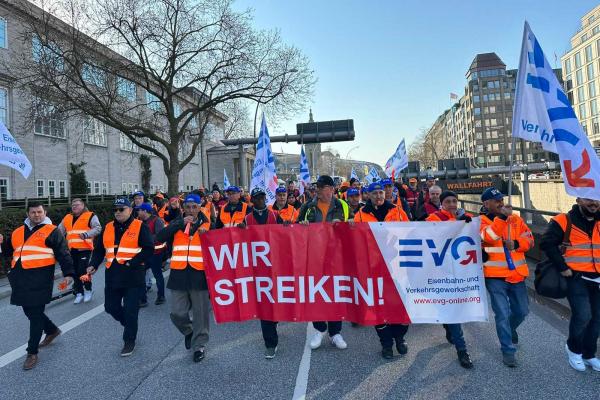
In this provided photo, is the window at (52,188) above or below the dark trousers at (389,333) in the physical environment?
above

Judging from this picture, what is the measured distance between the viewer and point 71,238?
6.89 metres

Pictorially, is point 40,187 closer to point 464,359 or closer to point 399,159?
point 399,159

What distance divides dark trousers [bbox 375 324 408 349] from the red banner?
0.15m

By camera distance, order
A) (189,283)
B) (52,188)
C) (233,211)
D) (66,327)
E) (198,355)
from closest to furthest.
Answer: (198,355) < (189,283) < (66,327) < (233,211) < (52,188)

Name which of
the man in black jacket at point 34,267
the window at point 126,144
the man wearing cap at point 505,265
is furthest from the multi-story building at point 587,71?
the man in black jacket at point 34,267

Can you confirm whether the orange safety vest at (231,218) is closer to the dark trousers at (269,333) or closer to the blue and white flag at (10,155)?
the dark trousers at (269,333)

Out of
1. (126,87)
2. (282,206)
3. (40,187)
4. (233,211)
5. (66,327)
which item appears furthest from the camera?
A: (126,87)

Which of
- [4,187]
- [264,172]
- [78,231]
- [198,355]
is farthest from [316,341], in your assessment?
[4,187]

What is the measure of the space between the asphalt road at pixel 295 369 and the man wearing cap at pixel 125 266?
0.42 metres

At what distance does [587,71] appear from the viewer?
219ft

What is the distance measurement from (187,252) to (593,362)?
4401mm

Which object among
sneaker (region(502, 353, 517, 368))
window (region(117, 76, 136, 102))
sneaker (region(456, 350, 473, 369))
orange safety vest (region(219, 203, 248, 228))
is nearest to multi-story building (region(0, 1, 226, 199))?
window (region(117, 76, 136, 102))

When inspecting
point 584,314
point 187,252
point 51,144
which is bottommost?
point 584,314

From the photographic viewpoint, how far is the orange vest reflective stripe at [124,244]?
464 centimetres
